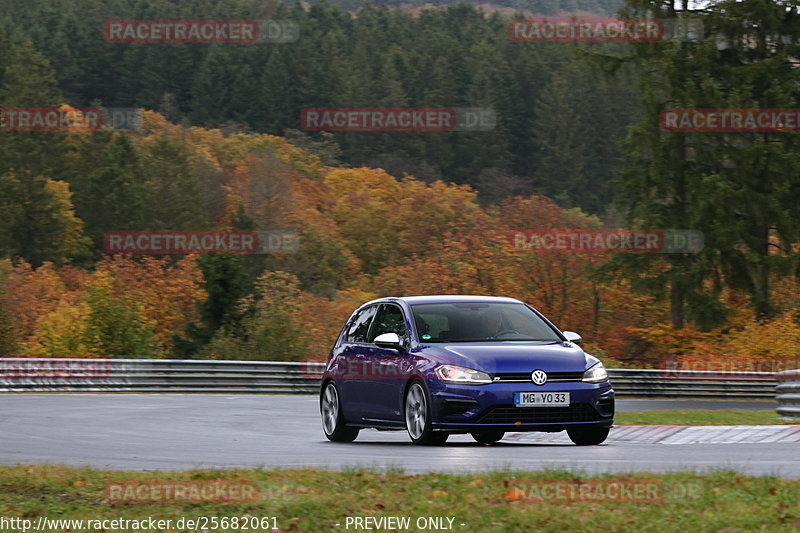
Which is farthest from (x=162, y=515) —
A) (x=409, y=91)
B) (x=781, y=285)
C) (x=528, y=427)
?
(x=409, y=91)

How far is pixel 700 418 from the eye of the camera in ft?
78.2

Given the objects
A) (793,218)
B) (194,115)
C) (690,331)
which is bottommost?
(690,331)

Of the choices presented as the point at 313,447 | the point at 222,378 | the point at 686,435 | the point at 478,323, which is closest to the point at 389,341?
the point at 478,323

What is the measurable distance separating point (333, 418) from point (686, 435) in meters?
4.05

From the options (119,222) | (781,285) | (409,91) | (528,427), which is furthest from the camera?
(409,91)

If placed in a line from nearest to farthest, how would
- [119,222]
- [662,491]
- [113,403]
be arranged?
1. [662,491]
2. [113,403]
3. [119,222]

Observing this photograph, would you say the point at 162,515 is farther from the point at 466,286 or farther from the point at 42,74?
the point at 42,74

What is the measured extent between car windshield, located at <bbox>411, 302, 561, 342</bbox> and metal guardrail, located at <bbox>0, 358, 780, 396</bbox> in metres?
20.5

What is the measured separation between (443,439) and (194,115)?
414 ft

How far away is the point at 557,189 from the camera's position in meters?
127

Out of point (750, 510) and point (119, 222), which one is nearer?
point (750, 510)

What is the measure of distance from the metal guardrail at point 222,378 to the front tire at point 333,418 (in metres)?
18.8

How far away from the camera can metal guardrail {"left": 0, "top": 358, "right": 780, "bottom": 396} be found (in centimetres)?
3547

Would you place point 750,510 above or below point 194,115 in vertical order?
below
